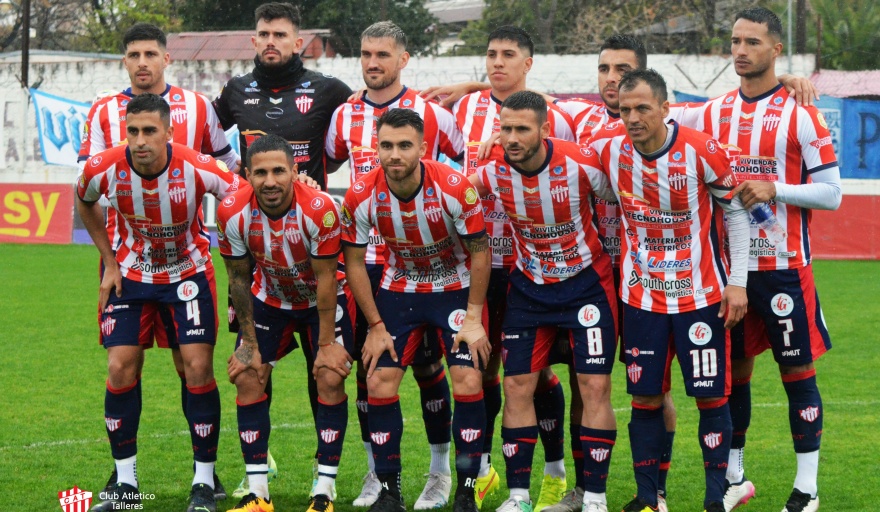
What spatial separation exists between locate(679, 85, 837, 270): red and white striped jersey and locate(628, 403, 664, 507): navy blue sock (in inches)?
39.2

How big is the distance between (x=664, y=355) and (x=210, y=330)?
248cm

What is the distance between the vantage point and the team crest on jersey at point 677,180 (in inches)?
214

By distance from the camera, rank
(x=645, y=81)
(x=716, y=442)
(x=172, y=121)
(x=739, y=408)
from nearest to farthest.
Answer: (x=645, y=81), (x=716, y=442), (x=739, y=408), (x=172, y=121)

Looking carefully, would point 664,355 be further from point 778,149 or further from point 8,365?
point 8,365

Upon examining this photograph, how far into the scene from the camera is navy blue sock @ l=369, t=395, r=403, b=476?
227 inches

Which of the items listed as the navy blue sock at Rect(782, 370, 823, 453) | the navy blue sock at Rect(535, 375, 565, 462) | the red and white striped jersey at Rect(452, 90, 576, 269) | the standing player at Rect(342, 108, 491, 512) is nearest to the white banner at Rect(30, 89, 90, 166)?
the red and white striped jersey at Rect(452, 90, 576, 269)

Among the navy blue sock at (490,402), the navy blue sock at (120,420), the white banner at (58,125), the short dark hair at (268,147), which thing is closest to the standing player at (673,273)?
the navy blue sock at (490,402)

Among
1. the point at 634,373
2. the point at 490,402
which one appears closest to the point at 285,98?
the point at 490,402

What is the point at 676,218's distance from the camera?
5.47 metres

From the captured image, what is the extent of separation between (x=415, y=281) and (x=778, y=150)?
2.03 meters

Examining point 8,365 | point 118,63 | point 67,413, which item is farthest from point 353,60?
point 67,413

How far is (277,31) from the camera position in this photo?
21.8ft

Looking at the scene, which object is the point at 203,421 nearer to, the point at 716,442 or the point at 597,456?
the point at 597,456

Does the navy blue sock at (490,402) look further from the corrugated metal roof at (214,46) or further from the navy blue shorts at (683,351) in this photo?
the corrugated metal roof at (214,46)
